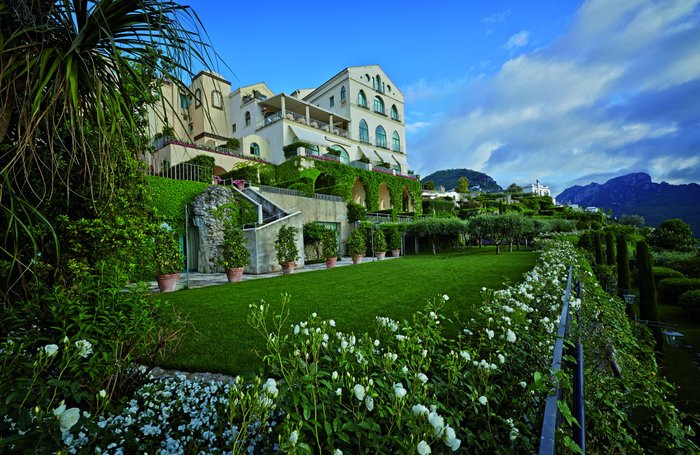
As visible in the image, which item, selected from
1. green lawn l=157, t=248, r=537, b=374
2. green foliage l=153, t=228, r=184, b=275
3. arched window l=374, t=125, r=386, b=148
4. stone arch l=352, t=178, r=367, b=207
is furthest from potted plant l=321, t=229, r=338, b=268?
arched window l=374, t=125, r=386, b=148

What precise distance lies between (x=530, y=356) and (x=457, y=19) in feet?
20.4

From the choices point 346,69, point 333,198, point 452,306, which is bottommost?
point 452,306

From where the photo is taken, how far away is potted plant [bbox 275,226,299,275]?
10.9 metres

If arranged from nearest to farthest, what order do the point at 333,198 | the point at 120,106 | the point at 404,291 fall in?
the point at 120,106 → the point at 404,291 → the point at 333,198

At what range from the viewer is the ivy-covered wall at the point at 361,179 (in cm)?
2133

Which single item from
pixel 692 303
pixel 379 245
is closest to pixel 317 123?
pixel 379 245

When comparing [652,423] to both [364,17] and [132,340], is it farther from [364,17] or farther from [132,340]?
[364,17]

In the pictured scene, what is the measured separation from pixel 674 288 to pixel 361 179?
67.7 feet

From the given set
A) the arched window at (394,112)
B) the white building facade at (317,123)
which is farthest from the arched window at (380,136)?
the arched window at (394,112)

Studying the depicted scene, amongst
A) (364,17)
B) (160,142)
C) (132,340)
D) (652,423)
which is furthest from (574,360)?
(160,142)

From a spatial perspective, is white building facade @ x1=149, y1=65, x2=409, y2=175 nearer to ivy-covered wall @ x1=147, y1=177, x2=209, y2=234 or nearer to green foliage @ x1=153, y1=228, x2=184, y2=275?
ivy-covered wall @ x1=147, y1=177, x2=209, y2=234

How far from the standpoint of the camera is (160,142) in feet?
60.3

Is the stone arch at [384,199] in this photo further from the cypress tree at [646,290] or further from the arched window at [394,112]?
the cypress tree at [646,290]

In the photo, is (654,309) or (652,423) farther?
(654,309)
